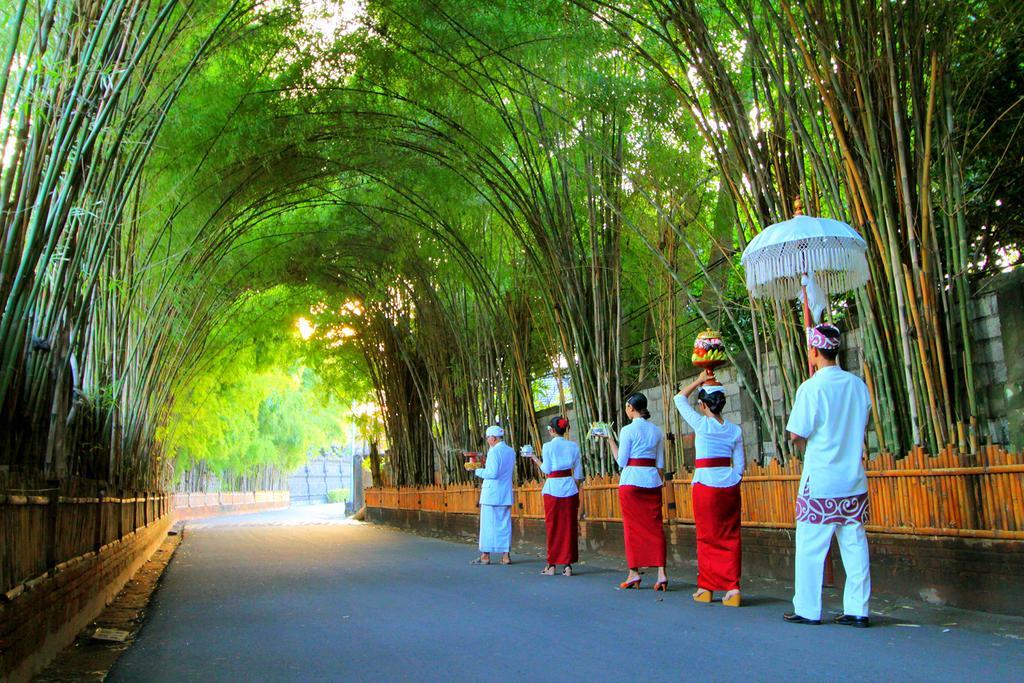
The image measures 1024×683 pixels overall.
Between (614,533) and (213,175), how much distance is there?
4660 millimetres

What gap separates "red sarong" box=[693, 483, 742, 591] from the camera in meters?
4.76

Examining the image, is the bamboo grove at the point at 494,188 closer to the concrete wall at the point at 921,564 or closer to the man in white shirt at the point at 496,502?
the concrete wall at the point at 921,564

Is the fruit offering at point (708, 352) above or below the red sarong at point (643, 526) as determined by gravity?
above

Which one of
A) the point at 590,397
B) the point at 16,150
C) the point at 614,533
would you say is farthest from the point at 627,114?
the point at 16,150

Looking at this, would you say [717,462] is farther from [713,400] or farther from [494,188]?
[494,188]

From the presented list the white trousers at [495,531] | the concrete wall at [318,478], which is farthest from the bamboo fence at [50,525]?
the concrete wall at [318,478]

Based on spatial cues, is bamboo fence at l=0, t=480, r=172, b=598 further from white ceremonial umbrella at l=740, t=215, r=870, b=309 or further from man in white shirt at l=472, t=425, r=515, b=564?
white ceremonial umbrella at l=740, t=215, r=870, b=309

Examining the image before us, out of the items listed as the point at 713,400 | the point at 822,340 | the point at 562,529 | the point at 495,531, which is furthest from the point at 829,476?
the point at 495,531

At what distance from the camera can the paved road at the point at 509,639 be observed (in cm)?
325

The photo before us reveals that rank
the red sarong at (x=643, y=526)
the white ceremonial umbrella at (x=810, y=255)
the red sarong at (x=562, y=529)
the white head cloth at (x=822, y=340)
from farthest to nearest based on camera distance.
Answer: the red sarong at (x=562, y=529) < the red sarong at (x=643, y=526) < the white ceremonial umbrella at (x=810, y=255) < the white head cloth at (x=822, y=340)

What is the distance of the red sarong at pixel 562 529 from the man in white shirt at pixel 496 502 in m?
1.03

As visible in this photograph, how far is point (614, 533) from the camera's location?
24.6 feet

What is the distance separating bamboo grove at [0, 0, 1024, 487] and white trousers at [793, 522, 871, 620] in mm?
721

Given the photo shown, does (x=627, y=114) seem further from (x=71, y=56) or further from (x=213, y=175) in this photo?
(x=71, y=56)
